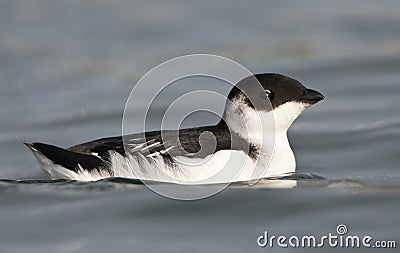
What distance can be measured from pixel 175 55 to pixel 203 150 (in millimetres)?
5193

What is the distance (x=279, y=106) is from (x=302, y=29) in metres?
5.46

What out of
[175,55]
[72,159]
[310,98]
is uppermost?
[175,55]

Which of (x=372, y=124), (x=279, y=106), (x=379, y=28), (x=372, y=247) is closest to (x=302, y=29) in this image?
(x=379, y=28)

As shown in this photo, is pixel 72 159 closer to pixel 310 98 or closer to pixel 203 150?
pixel 203 150

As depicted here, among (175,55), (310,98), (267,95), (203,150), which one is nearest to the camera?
(203,150)

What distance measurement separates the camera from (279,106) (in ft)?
34.1

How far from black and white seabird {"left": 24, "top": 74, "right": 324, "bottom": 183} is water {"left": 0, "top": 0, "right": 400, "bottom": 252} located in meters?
0.18

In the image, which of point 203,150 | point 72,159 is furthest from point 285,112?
point 72,159

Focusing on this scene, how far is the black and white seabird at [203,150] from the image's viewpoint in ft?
32.0

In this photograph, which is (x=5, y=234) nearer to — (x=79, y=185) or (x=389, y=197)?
(x=79, y=185)

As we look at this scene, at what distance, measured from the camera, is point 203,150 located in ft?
32.1

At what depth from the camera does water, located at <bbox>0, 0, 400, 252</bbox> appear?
9.23 m

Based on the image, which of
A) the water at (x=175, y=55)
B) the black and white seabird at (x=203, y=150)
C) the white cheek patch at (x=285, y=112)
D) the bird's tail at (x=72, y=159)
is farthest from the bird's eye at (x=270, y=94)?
the bird's tail at (x=72, y=159)

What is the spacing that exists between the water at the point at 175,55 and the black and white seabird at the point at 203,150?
0.58 feet
